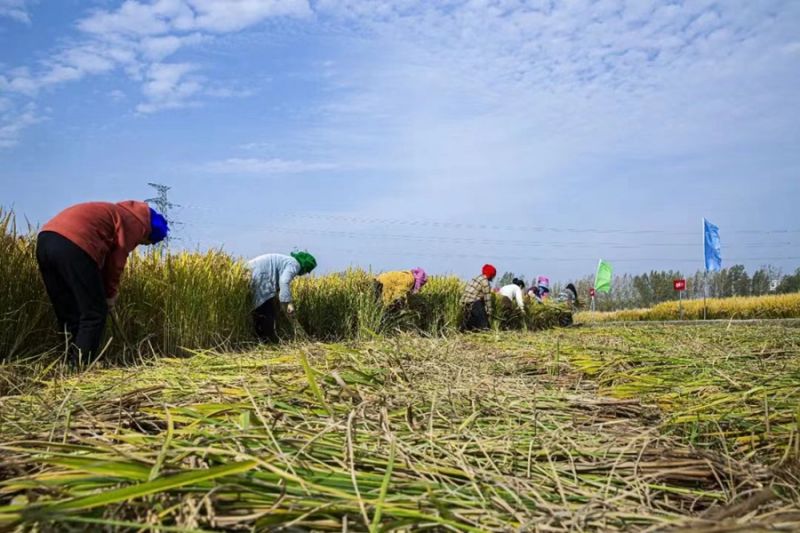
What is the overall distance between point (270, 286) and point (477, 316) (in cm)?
450

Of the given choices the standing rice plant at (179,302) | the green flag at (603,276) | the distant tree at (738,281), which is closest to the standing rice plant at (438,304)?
the standing rice plant at (179,302)

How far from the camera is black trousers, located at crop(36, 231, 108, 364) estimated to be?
3.79 m

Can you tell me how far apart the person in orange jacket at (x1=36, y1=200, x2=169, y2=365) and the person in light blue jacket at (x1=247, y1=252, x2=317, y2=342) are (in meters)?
2.41

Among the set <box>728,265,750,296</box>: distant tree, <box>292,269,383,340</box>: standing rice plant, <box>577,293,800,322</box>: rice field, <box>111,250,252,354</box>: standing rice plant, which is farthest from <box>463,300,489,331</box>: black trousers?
<box>728,265,750,296</box>: distant tree

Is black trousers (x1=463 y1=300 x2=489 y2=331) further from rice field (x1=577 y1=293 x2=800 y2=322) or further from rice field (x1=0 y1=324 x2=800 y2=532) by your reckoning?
→ rice field (x1=577 y1=293 x2=800 y2=322)

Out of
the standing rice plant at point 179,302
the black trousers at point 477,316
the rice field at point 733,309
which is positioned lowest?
the rice field at point 733,309

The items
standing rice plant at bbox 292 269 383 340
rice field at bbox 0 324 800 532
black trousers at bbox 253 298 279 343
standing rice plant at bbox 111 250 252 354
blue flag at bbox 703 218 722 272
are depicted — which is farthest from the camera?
blue flag at bbox 703 218 722 272

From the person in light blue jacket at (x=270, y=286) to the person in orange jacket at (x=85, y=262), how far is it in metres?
2.41

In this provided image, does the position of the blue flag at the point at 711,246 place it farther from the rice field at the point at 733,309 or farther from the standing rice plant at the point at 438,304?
the standing rice plant at the point at 438,304

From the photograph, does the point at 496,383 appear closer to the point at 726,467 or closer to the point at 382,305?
the point at 726,467

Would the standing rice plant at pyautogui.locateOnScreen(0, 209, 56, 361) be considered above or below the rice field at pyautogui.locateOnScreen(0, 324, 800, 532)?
above

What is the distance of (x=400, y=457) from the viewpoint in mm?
1374

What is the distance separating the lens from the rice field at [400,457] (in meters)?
1.02

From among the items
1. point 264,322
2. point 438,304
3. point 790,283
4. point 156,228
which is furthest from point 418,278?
point 790,283
